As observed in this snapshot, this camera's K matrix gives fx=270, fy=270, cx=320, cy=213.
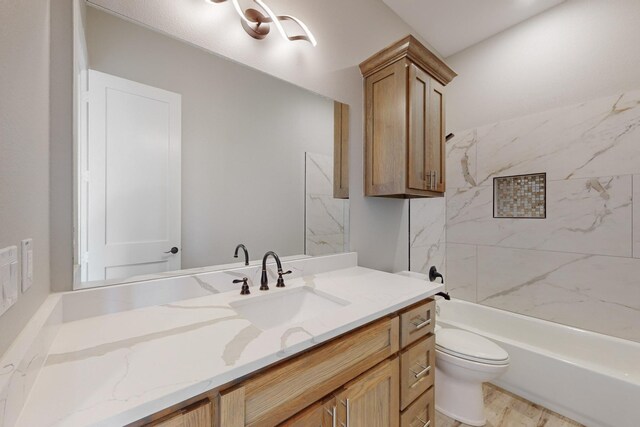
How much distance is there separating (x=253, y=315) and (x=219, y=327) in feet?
0.95

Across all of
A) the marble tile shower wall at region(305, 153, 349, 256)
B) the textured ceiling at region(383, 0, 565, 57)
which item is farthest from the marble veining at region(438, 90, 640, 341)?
the marble tile shower wall at region(305, 153, 349, 256)

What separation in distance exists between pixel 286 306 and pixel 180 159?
2.58 feet

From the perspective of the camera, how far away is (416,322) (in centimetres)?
120

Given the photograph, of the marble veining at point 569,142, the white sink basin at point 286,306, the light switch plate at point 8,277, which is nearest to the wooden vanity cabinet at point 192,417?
the light switch plate at point 8,277

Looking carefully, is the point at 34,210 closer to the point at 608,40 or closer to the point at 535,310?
the point at 535,310

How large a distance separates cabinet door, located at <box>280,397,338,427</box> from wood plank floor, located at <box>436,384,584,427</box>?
1.22m

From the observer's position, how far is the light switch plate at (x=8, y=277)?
47 cm

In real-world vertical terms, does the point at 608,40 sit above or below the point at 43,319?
above

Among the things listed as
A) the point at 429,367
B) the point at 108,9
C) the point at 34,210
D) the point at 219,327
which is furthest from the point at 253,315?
the point at 108,9

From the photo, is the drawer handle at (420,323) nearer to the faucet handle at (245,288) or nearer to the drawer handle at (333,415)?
the drawer handle at (333,415)

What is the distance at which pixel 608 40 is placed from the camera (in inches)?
74.3

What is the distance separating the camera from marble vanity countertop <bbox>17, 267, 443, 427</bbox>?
486 mm

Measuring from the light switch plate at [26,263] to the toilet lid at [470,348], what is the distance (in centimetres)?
183

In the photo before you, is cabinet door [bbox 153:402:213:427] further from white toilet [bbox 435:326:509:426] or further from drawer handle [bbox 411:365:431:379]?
white toilet [bbox 435:326:509:426]
